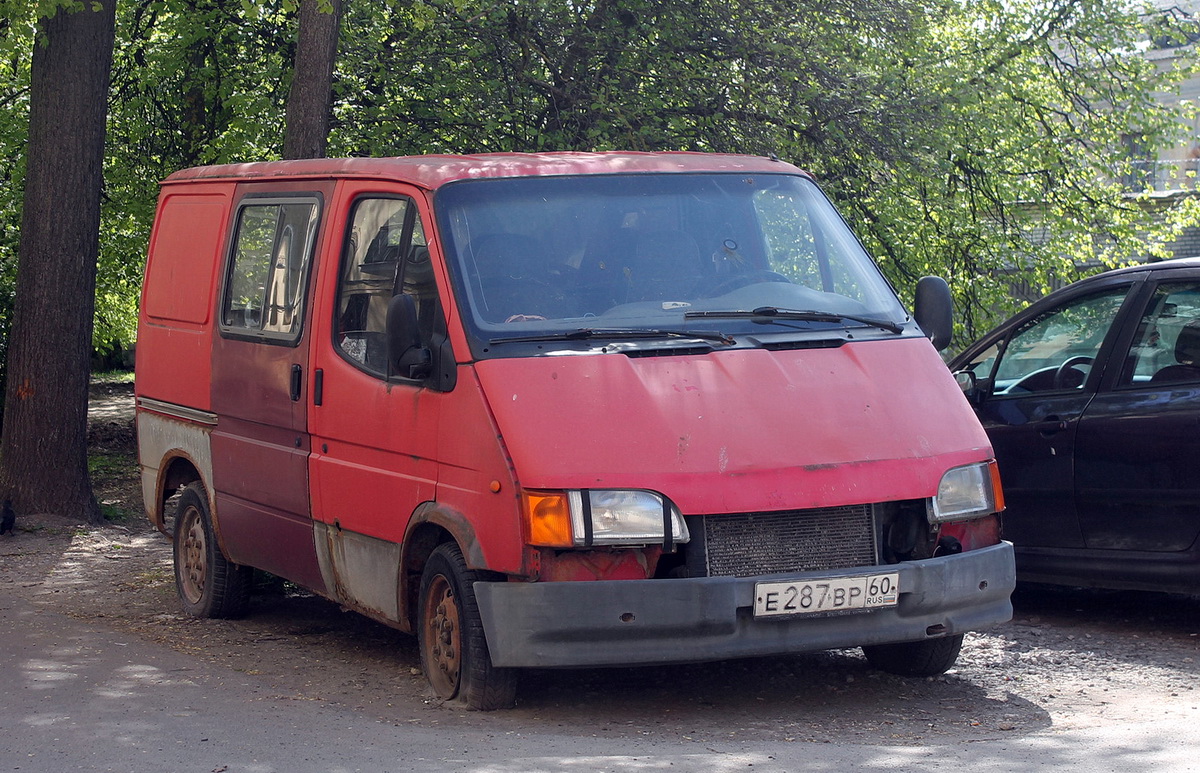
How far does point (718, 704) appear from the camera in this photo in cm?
585

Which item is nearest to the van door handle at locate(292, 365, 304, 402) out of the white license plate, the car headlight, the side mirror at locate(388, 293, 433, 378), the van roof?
the van roof

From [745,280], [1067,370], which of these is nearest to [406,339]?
[745,280]

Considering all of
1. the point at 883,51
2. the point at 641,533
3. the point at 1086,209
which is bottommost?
the point at 641,533

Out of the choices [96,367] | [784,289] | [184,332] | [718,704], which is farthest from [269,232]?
[96,367]

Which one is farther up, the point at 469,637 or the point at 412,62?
the point at 412,62

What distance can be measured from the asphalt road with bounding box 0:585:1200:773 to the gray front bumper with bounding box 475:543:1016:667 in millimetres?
293

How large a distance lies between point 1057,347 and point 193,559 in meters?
4.57

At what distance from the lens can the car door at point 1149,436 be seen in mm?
6723

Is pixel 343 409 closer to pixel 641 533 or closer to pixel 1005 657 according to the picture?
pixel 641 533

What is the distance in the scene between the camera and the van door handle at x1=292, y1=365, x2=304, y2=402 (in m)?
6.73

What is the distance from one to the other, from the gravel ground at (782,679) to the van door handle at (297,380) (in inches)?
47.0

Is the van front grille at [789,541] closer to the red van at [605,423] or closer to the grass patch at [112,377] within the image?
the red van at [605,423]

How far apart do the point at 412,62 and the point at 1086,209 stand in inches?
327

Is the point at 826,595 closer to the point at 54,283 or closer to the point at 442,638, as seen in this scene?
the point at 442,638
